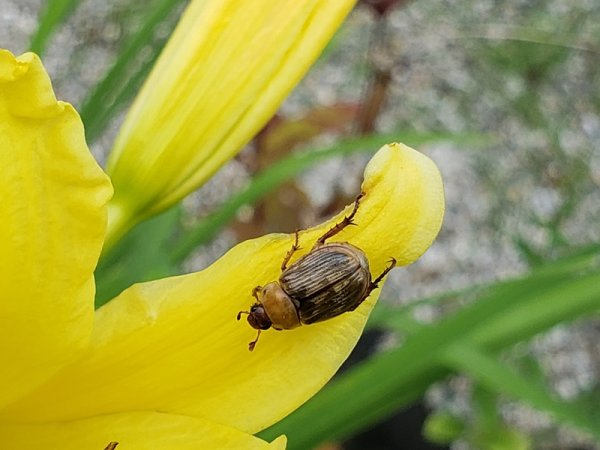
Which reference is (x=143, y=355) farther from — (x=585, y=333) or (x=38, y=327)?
(x=585, y=333)

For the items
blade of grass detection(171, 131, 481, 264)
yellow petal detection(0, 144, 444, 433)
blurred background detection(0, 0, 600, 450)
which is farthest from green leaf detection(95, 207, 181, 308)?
yellow petal detection(0, 144, 444, 433)

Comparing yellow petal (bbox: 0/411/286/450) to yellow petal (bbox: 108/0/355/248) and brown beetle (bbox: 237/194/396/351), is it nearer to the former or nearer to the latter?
brown beetle (bbox: 237/194/396/351)

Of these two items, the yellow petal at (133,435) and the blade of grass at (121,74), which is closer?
the yellow petal at (133,435)

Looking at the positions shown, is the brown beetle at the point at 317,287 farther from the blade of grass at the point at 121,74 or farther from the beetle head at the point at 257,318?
the blade of grass at the point at 121,74

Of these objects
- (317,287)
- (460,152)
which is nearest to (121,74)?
(317,287)

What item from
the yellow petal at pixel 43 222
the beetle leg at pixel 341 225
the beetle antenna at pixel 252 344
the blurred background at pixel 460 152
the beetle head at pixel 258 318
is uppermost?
the yellow petal at pixel 43 222

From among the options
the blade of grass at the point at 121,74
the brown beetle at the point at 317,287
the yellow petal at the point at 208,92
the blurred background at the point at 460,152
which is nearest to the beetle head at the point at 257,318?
the brown beetle at the point at 317,287

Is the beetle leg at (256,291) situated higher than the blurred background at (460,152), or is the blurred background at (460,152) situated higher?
the beetle leg at (256,291)

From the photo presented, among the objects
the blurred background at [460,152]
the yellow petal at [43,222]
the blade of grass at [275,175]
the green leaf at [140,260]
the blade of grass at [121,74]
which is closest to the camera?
the yellow petal at [43,222]
